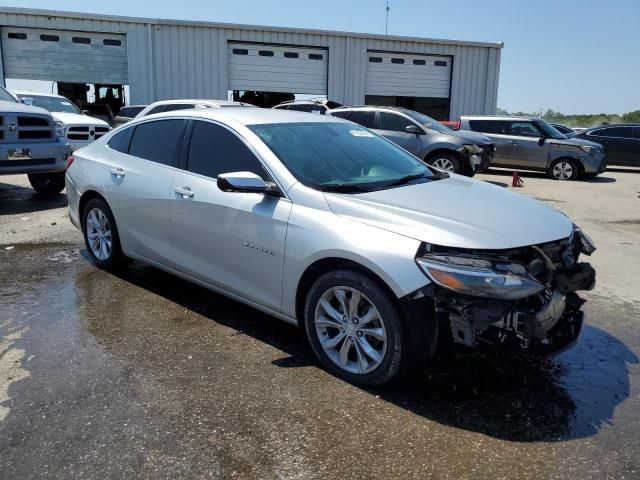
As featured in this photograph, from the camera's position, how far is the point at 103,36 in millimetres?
20453

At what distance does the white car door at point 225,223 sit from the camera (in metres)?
3.66

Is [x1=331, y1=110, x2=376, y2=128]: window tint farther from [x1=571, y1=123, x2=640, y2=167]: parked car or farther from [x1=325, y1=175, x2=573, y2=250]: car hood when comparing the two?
[x1=325, y1=175, x2=573, y2=250]: car hood

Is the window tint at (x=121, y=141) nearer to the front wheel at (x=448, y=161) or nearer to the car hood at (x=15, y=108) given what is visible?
the car hood at (x=15, y=108)

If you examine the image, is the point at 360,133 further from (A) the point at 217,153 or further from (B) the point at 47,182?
(B) the point at 47,182

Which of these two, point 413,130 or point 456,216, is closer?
point 456,216

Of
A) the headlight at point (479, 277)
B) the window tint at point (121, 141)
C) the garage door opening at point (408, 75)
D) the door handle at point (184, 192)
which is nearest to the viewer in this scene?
the headlight at point (479, 277)

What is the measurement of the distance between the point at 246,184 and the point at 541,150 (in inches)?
509

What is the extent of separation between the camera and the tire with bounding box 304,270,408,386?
3.10m

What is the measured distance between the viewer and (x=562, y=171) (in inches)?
580

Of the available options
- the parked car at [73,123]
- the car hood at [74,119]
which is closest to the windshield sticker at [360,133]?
the parked car at [73,123]

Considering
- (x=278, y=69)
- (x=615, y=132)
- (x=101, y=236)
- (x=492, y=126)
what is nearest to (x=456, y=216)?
(x=101, y=236)

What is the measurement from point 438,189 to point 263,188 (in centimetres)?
122

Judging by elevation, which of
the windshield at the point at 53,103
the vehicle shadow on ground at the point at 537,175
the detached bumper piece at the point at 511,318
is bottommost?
the vehicle shadow on ground at the point at 537,175

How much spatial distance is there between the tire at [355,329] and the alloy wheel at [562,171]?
514 inches
